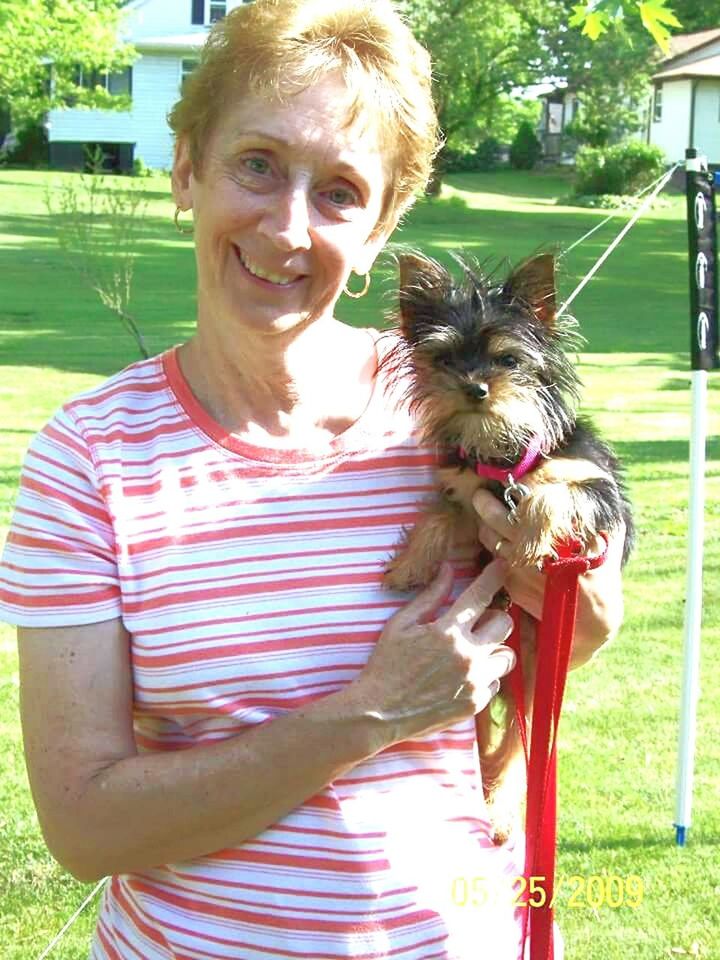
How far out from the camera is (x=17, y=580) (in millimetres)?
2258

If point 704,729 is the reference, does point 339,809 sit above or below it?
above

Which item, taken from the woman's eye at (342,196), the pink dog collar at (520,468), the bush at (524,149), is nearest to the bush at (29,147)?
the bush at (524,149)

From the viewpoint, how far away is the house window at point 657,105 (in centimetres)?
6147

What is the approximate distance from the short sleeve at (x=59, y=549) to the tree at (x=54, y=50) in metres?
30.5

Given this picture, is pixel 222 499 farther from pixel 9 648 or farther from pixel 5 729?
pixel 9 648

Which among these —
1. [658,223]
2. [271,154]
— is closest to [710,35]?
[658,223]

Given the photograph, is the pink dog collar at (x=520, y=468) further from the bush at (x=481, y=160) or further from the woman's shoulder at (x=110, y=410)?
the bush at (x=481, y=160)

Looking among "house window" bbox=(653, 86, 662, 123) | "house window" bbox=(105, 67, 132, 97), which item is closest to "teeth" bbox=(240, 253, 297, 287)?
"house window" bbox=(105, 67, 132, 97)

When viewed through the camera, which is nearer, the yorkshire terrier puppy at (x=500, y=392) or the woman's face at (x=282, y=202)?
the woman's face at (x=282, y=202)

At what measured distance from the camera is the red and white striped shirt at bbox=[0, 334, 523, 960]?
A: 2.25 m

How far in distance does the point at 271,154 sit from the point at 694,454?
3.22 metres

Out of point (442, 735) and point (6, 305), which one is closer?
point (442, 735)

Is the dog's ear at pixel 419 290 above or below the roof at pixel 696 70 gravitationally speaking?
below

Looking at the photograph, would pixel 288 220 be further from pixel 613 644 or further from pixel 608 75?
pixel 608 75
